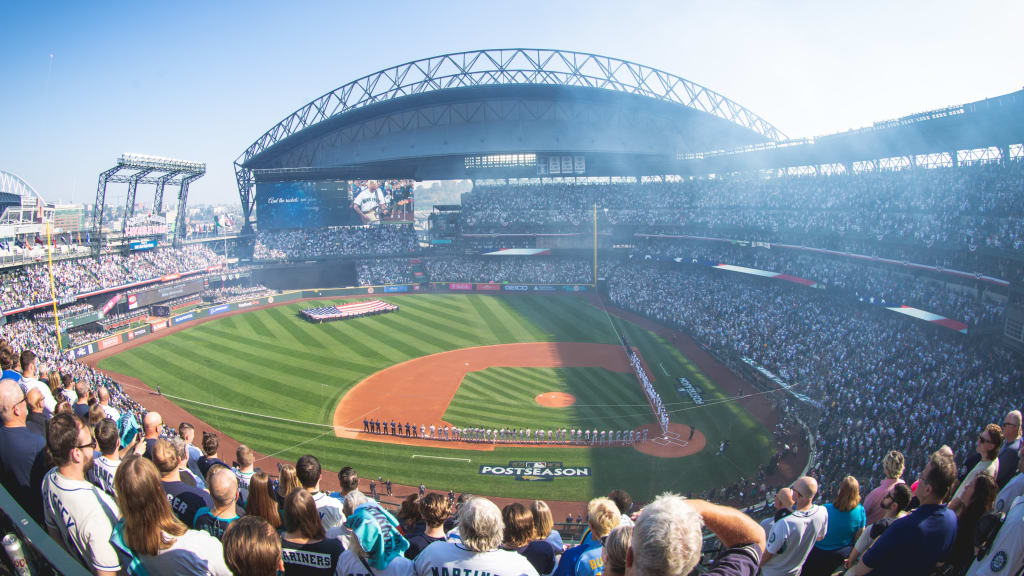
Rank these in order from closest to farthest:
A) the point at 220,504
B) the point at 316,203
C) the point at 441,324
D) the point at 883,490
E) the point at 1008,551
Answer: the point at 1008,551 < the point at 220,504 < the point at 883,490 < the point at 441,324 < the point at 316,203

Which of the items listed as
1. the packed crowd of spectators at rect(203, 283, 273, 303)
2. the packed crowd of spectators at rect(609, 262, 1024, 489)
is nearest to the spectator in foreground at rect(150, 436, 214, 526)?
the packed crowd of spectators at rect(609, 262, 1024, 489)

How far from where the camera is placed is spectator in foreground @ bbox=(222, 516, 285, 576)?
11.4 feet

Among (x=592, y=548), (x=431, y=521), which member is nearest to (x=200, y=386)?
(x=431, y=521)

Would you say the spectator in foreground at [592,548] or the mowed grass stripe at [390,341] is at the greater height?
the spectator in foreground at [592,548]

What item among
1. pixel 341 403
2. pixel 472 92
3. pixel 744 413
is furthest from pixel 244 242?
pixel 744 413

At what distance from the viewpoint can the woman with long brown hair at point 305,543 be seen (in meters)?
4.68

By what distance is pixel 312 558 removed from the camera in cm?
470

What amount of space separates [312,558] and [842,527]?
17.5 ft

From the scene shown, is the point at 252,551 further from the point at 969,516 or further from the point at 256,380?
the point at 256,380

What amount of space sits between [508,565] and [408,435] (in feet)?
78.8

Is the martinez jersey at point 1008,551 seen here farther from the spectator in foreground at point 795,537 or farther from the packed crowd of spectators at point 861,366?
the packed crowd of spectators at point 861,366

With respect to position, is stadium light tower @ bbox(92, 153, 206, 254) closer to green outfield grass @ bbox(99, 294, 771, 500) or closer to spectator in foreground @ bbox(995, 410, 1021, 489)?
green outfield grass @ bbox(99, 294, 771, 500)

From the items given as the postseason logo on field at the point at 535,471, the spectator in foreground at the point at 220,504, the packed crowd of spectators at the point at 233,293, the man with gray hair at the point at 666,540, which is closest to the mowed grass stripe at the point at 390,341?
the packed crowd of spectators at the point at 233,293

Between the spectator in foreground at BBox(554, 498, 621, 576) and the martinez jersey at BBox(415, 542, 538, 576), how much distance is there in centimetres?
66
